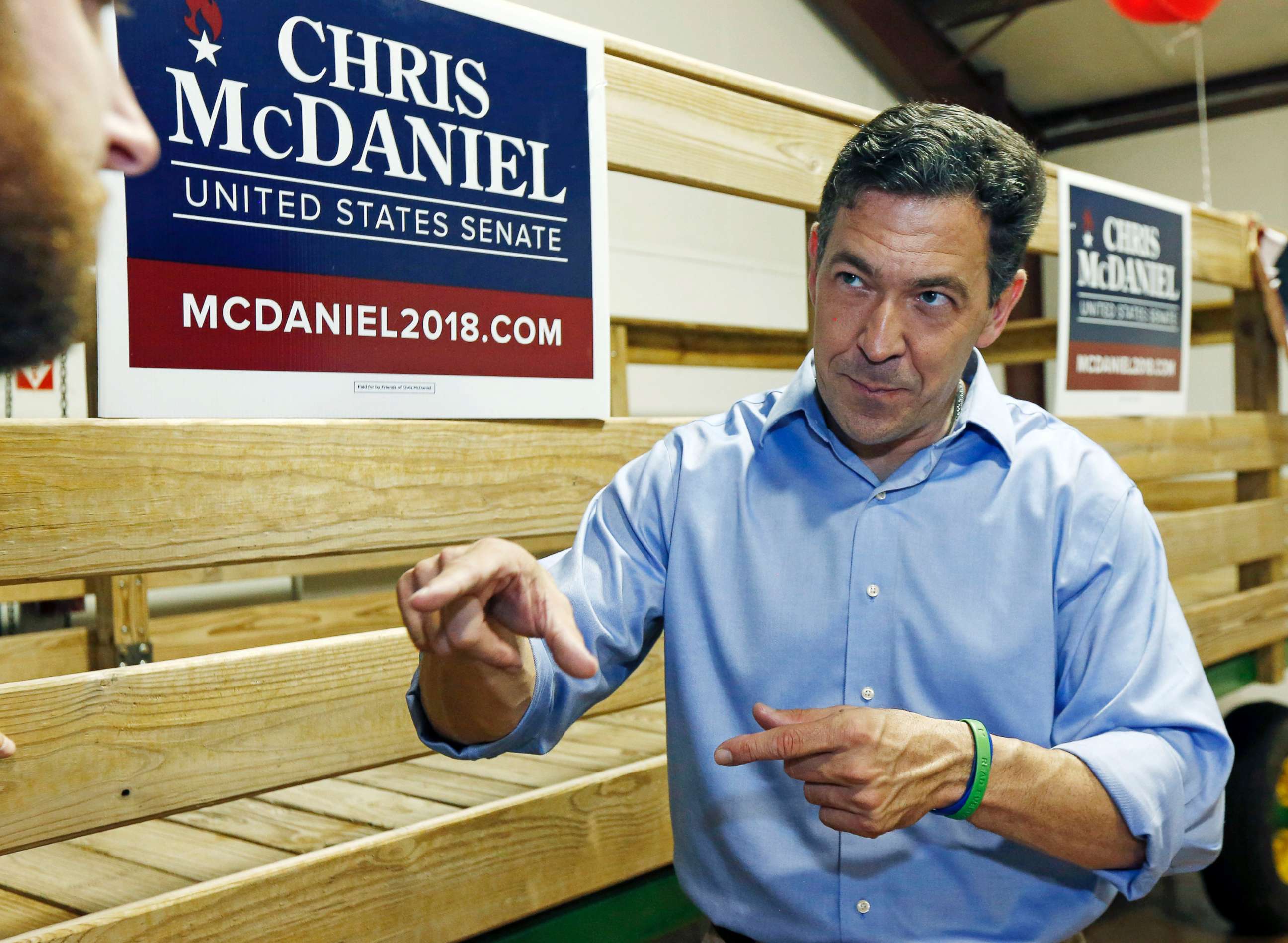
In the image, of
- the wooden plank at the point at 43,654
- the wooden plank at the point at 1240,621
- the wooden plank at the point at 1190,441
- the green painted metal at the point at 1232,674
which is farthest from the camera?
the green painted metal at the point at 1232,674

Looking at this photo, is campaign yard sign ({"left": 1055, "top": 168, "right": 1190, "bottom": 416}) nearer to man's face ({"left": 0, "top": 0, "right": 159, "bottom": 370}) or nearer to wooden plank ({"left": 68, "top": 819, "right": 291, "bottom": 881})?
wooden plank ({"left": 68, "top": 819, "right": 291, "bottom": 881})

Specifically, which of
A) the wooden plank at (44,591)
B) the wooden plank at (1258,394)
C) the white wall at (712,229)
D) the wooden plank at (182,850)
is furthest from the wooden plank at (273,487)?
the white wall at (712,229)

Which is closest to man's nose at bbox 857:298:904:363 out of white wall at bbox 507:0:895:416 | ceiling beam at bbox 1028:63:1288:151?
white wall at bbox 507:0:895:416

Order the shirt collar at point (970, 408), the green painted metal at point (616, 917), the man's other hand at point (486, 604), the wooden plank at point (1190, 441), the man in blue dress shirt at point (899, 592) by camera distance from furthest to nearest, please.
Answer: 1. the wooden plank at point (1190, 441)
2. the green painted metal at point (616, 917)
3. the shirt collar at point (970, 408)
4. the man in blue dress shirt at point (899, 592)
5. the man's other hand at point (486, 604)

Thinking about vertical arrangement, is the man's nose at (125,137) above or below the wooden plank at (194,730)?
above

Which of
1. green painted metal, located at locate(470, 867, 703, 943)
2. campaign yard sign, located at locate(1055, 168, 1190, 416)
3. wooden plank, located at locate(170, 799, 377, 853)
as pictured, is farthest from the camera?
campaign yard sign, located at locate(1055, 168, 1190, 416)

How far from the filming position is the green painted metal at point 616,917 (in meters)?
1.71

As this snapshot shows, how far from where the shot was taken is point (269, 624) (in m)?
3.04

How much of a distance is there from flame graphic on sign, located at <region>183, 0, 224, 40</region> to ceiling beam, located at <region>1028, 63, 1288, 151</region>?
792 cm

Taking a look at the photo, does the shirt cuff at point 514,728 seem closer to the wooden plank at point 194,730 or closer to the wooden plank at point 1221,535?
the wooden plank at point 194,730

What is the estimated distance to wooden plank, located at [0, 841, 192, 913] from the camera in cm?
162

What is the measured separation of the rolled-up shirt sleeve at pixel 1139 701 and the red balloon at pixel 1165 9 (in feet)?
10.6

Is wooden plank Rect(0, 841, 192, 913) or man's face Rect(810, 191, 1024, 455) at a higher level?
man's face Rect(810, 191, 1024, 455)

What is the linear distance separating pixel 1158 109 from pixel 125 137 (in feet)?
29.1
